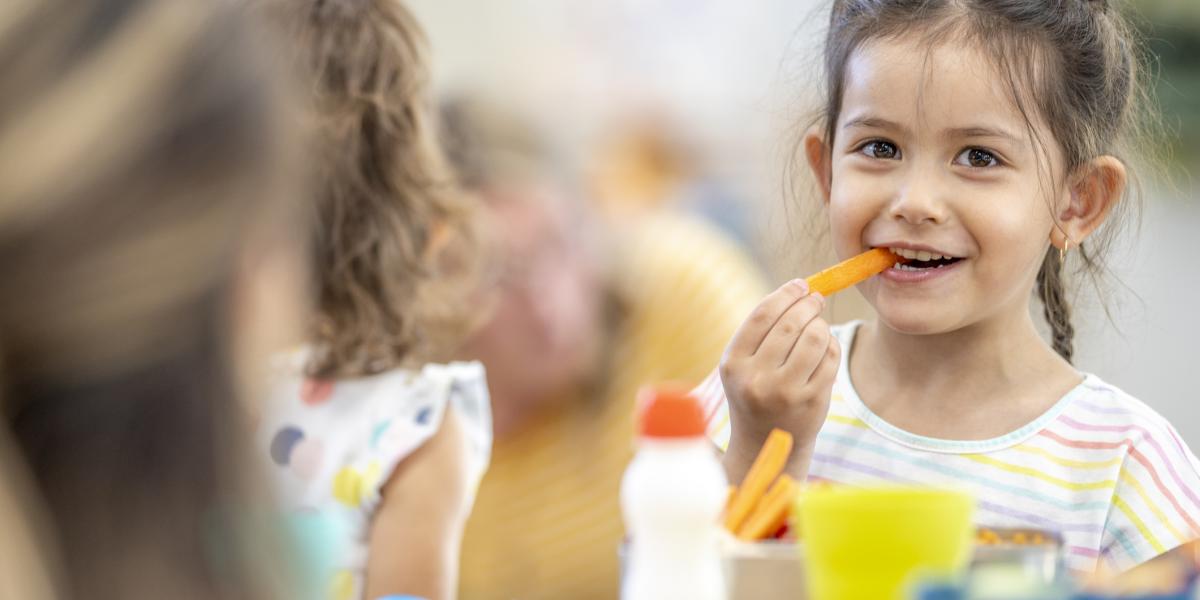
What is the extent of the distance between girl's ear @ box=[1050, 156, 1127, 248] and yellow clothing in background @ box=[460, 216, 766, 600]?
2.85 ft

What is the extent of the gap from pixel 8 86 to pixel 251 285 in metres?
0.19

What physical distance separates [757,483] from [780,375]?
0.76 feet

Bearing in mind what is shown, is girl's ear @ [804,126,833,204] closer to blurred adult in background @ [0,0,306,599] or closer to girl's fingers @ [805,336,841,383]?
girl's fingers @ [805,336,841,383]

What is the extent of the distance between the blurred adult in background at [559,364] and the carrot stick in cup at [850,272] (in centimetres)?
89

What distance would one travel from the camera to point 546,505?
202 cm

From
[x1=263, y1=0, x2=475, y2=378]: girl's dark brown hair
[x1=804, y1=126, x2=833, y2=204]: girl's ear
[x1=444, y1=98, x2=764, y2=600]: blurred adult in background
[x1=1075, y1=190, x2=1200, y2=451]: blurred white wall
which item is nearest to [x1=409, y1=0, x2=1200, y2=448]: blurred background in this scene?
[x1=1075, y1=190, x2=1200, y2=451]: blurred white wall

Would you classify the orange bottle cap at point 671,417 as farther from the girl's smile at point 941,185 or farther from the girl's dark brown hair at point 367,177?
the girl's dark brown hair at point 367,177

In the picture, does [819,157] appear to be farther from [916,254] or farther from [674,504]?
[674,504]

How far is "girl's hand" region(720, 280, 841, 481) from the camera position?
3.33 ft

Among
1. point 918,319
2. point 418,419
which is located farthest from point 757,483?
point 418,419

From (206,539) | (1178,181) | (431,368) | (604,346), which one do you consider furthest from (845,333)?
(1178,181)

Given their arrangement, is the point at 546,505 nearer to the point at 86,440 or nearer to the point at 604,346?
the point at 604,346

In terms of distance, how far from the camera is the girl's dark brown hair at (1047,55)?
1.09 meters

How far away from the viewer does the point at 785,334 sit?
1025 millimetres
